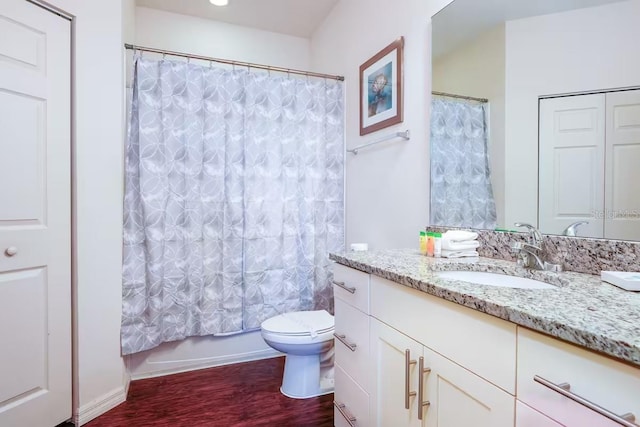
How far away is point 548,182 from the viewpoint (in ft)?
3.94

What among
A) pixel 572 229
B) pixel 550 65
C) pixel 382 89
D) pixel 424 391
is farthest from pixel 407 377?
pixel 382 89

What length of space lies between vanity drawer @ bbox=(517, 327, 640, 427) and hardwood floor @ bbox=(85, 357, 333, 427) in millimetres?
1331

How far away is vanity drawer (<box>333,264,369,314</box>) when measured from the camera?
1.31 metres

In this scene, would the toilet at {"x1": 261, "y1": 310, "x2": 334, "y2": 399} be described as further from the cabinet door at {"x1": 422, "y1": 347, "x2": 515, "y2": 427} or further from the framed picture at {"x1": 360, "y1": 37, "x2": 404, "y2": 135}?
the framed picture at {"x1": 360, "y1": 37, "x2": 404, "y2": 135}

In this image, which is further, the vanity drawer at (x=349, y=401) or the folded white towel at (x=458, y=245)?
the folded white towel at (x=458, y=245)

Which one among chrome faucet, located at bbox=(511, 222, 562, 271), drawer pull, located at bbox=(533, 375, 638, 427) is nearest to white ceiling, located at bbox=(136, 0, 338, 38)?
chrome faucet, located at bbox=(511, 222, 562, 271)

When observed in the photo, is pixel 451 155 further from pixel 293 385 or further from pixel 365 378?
pixel 293 385

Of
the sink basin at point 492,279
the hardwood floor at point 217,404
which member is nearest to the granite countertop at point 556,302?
the sink basin at point 492,279

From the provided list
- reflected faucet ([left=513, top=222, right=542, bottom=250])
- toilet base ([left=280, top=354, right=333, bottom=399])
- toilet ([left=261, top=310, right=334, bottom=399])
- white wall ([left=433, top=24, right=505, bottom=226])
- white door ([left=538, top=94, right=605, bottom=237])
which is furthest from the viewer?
toilet base ([left=280, top=354, right=333, bottom=399])

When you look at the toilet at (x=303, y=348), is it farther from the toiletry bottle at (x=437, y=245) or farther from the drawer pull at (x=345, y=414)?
the toiletry bottle at (x=437, y=245)

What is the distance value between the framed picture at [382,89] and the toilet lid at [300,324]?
123 cm

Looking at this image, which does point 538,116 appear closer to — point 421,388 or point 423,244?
point 423,244

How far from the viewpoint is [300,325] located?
1941mm

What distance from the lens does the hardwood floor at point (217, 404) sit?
1.73 m
